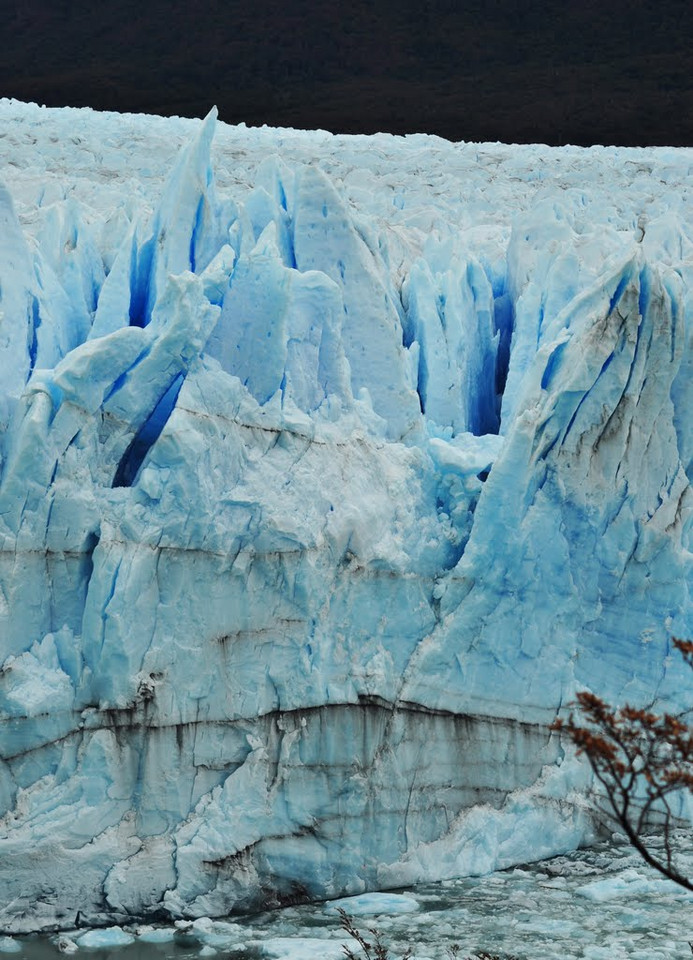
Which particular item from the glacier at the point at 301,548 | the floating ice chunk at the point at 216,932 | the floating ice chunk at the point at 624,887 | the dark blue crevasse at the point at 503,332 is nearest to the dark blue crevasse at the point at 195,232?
the glacier at the point at 301,548

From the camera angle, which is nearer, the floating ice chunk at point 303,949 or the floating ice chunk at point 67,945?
the floating ice chunk at point 303,949

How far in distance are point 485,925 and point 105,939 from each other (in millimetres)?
1953

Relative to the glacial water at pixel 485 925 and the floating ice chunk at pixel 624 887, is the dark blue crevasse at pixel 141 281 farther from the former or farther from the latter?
the floating ice chunk at pixel 624 887

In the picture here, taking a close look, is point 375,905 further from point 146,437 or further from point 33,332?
point 33,332

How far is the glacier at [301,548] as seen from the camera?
7.33m

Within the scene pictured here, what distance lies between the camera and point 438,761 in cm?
802

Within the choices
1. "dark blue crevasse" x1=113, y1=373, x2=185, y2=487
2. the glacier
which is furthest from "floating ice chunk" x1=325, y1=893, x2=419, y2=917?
"dark blue crevasse" x1=113, y1=373, x2=185, y2=487

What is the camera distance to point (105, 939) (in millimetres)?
6934

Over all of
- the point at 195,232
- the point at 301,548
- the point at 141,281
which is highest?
the point at 195,232

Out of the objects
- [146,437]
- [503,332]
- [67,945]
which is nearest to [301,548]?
[146,437]

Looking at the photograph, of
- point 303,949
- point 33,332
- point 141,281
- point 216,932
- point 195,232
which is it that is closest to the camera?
point 303,949

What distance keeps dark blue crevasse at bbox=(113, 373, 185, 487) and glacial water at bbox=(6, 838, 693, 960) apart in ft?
8.02

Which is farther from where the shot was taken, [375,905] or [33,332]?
[33,332]

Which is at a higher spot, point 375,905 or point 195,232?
point 195,232
